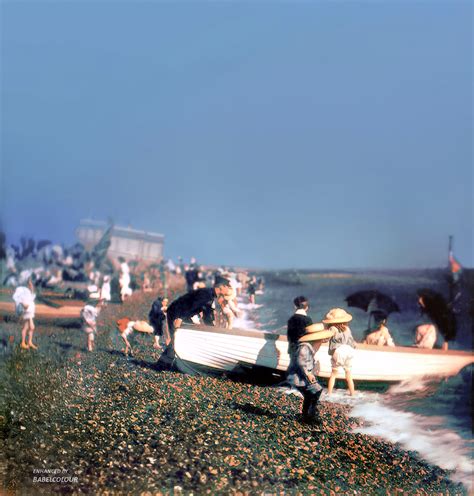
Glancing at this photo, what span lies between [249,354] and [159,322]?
0.77 meters

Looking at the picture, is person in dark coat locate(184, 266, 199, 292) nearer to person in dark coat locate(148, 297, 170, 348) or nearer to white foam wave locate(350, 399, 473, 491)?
person in dark coat locate(148, 297, 170, 348)

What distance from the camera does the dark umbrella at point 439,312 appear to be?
165 inches

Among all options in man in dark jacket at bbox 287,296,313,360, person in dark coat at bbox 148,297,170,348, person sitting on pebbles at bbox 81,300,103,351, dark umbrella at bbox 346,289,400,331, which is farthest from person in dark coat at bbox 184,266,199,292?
dark umbrella at bbox 346,289,400,331

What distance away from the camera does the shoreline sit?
3.62 meters

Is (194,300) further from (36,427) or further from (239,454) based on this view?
(36,427)

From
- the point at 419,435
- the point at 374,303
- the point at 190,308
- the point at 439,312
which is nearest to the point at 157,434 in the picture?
the point at 190,308

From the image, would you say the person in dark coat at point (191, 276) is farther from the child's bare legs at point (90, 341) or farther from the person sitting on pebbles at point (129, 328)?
the child's bare legs at point (90, 341)

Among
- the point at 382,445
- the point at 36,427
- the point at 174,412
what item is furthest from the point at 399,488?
the point at 36,427

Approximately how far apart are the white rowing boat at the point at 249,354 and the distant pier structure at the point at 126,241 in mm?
724

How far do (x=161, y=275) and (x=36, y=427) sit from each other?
4.96ft

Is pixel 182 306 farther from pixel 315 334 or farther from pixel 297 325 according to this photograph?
pixel 315 334

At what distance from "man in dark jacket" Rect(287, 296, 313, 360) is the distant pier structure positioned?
1.23 meters

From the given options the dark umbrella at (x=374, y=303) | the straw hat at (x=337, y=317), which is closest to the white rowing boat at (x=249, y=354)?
the straw hat at (x=337, y=317)

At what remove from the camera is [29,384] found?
4.04m
